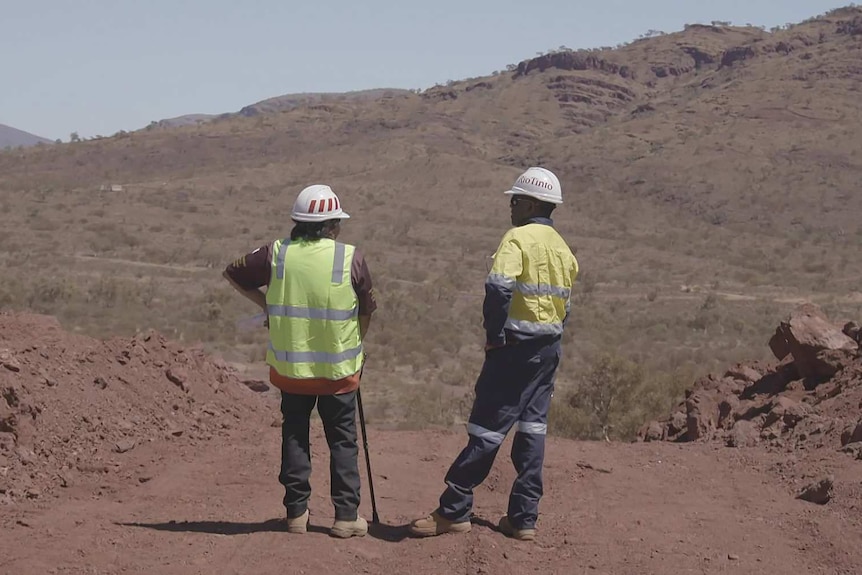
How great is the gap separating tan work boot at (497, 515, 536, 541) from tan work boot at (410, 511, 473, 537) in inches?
10.1

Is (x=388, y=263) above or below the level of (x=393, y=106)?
below

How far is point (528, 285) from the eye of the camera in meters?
5.52

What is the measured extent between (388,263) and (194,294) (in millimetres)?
11185

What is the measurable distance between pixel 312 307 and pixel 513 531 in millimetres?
1638

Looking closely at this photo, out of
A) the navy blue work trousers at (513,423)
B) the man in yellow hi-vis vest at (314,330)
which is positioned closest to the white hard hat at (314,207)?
the man in yellow hi-vis vest at (314,330)

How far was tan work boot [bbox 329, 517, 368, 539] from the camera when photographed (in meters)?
5.59

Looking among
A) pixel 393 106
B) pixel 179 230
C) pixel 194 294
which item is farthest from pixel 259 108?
pixel 194 294

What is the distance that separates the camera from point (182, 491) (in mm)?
6883

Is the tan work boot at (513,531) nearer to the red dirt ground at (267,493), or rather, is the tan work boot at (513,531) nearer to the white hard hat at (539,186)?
the red dirt ground at (267,493)

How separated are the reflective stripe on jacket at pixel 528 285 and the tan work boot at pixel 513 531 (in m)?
1.07

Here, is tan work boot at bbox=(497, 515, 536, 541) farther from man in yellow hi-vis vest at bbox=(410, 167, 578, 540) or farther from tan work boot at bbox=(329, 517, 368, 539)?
tan work boot at bbox=(329, 517, 368, 539)

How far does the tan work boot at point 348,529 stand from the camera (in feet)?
18.3

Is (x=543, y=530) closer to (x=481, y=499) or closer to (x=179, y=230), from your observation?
(x=481, y=499)

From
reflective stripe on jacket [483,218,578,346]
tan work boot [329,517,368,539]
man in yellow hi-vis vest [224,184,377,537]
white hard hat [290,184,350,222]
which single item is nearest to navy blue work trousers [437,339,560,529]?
reflective stripe on jacket [483,218,578,346]
